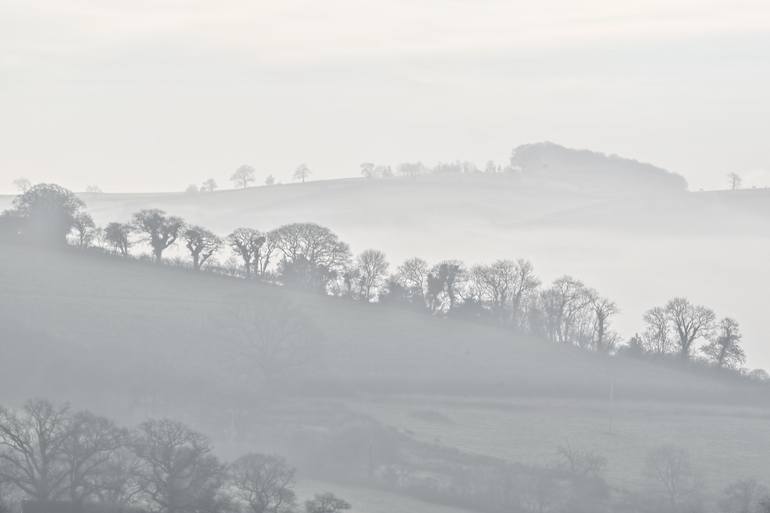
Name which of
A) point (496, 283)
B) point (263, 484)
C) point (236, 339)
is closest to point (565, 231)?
point (496, 283)

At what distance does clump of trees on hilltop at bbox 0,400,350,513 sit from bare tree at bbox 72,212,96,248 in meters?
48.5

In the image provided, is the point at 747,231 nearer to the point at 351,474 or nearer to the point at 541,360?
the point at 541,360

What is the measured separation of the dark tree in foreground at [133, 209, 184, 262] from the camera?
385ft

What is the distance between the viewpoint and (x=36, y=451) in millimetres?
68688

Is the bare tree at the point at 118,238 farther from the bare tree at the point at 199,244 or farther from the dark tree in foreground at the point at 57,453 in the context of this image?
the dark tree in foreground at the point at 57,453

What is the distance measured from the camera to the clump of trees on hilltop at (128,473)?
65062mm

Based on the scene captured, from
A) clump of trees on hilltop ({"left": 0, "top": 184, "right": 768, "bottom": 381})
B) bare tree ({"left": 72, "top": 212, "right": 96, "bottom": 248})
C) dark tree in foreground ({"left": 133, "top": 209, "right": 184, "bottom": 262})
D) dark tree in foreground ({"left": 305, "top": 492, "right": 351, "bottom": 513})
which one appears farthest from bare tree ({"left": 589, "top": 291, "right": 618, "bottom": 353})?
dark tree in foreground ({"left": 305, "top": 492, "right": 351, "bottom": 513})

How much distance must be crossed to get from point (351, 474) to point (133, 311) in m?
29.1

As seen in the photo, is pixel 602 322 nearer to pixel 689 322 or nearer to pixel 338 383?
pixel 689 322

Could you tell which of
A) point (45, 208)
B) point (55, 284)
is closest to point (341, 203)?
point (45, 208)

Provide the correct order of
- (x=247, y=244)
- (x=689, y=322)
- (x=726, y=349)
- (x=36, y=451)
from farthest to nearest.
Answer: (x=247, y=244), (x=689, y=322), (x=726, y=349), (x=36, y=451)

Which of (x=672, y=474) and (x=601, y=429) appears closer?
(x=672, y=474)

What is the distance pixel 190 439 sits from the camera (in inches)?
2766

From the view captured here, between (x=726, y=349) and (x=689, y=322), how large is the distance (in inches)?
207
